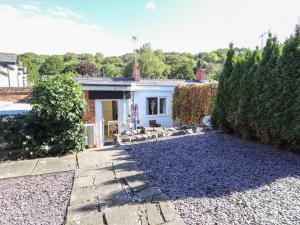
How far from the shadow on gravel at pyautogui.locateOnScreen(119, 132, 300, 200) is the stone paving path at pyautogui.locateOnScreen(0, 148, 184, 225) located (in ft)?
1.03

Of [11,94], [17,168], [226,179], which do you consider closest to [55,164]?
[17,168]

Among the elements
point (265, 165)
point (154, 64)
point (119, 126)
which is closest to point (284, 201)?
point (265, 165)

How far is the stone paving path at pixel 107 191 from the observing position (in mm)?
2934

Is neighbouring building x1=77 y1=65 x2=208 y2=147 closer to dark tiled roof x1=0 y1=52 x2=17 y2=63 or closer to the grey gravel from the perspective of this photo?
the grey gravel

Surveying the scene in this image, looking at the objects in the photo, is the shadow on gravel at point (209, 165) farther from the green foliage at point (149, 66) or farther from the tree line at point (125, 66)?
the green foliage at point (149, 66)

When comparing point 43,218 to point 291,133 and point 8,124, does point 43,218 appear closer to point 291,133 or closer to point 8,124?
point 8,124

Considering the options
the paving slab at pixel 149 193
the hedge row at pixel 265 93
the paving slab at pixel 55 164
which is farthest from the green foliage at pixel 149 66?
the paving slab at pixel 149 193

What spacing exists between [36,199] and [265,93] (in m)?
6.57

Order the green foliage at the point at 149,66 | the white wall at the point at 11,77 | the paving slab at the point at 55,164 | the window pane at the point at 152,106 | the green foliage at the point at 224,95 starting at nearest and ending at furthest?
the paving slab at the point at 55,164, the green foliage at the point at 224,95, the window pane at the point at 152,106, the white wall at the point at 11,77, the green foliage at the point at 149,66

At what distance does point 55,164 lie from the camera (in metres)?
5.44

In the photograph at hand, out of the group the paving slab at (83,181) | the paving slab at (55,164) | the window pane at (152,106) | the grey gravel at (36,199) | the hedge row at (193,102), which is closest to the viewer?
the grey gravel at (36,199)

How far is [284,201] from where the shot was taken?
328cm

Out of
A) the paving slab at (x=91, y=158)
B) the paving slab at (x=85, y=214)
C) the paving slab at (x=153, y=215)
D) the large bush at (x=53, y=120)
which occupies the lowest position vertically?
the paving slab at (x=91, y=158)

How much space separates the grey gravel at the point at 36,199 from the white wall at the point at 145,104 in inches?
393
